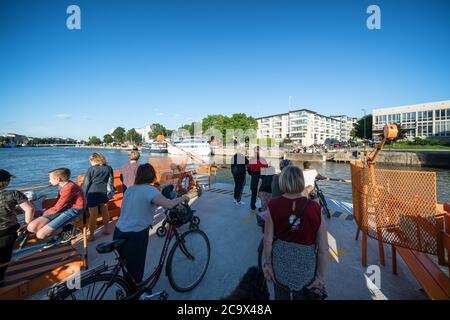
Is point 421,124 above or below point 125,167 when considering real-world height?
above

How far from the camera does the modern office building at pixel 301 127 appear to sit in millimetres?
97188

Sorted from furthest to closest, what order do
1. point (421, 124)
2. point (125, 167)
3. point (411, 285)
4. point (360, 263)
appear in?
point (421, 124) → point (125, 167) → point (360, 263) → point (411, 285)

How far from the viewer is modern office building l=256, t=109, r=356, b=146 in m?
97.2

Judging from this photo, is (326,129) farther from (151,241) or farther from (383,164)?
(151,241)

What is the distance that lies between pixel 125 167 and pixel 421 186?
Answer: 17.8 ft

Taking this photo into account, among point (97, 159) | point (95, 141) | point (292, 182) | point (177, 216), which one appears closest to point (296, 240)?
point (292, 182)

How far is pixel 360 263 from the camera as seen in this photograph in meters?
3.72

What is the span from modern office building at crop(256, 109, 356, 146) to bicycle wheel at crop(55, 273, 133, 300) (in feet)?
293

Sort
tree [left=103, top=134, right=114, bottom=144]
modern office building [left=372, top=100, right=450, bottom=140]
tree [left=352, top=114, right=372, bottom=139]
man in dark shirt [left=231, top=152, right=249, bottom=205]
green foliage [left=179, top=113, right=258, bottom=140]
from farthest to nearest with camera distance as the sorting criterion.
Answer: tree [left=103, top=134, right=114, bottom=144], green foliage [left=179, top=113, right=258, bottom=140], tree [left=352, top=114, right=372, bottom=139], modern office building [left=372, top=100, right=450, bottom=140], man in dark shirt [left=231, top=152, right=249, bottom=205]

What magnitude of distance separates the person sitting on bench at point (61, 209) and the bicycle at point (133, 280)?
6.25 ft

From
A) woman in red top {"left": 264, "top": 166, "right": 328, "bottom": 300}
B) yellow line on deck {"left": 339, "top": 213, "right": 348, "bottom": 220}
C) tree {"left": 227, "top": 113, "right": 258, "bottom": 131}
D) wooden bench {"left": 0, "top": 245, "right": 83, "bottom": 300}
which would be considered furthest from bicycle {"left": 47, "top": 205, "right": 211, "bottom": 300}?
tree {"left": 227, "top": 113, "right": 258, "bottom": 131}

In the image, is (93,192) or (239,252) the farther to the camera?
(93,192)

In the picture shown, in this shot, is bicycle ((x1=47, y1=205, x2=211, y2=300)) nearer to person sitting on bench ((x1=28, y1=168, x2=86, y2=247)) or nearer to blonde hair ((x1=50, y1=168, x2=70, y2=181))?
person sitting on bench ((x1=28, y1=168, x2=86, y2=247))
